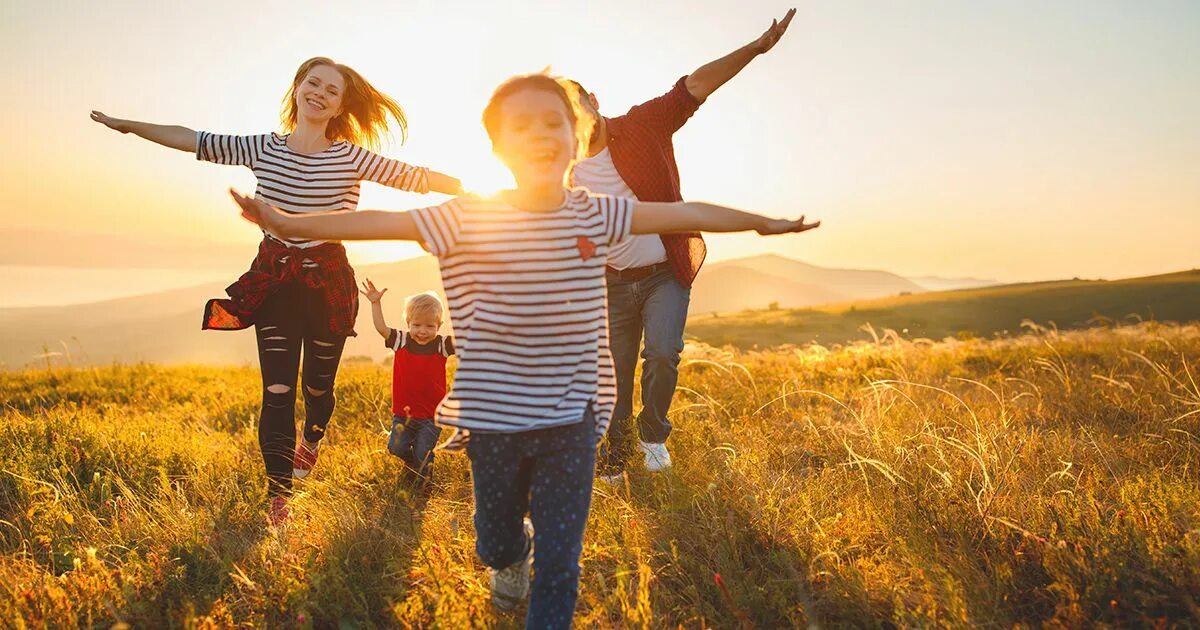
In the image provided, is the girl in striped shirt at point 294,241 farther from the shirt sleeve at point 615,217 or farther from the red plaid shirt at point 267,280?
the shirt sleeve at point 615,217

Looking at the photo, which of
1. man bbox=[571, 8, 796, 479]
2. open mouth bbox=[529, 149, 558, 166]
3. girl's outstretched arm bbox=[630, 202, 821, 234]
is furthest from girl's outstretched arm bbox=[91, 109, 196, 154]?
girl's outstretched arm bbox=[630, 202, 821, 234]

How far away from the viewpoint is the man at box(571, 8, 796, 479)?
4.68 m

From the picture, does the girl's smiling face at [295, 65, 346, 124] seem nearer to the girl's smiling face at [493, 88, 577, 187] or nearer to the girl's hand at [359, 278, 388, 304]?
the girl's hand at [359, 278, 388, 304]

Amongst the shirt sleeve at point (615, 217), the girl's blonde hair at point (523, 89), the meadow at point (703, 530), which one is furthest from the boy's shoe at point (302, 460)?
the shirt sleeve at point (615, 217)

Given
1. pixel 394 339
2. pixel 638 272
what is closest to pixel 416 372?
pixel 394 339

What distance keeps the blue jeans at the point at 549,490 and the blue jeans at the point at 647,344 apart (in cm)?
214

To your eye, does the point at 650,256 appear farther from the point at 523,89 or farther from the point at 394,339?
the point at 523,89

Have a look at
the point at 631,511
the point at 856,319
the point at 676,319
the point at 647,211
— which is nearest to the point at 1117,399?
the point at 676,319

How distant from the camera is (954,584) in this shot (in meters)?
2.95

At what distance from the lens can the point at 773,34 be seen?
417 cm

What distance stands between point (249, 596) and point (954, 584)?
2.98 meters

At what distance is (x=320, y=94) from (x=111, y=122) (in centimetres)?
123

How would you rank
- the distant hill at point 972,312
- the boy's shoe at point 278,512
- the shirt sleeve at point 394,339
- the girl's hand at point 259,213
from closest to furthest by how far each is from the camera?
the girl's hand at point 259,213
the boy's shoe at point 278,512
the shirt sleeve at point 394,339
the distant hill at point 972,312

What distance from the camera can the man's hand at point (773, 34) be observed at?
163 inches
